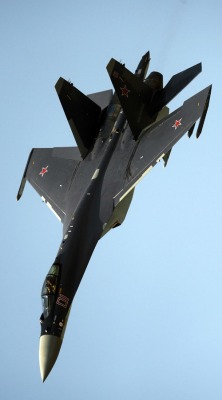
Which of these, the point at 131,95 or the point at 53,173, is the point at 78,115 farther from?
the point at 53,173

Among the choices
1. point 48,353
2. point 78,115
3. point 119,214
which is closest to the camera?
point 48,353

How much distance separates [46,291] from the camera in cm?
2361

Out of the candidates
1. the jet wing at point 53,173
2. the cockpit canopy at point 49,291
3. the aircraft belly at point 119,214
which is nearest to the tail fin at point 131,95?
the aircraft belly at point 119,214

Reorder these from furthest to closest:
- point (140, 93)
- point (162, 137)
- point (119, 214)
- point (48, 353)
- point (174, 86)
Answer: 1. point (174, 86)
2. point (140, 93)
3. point (162, 137)
4. point (119, 214)
5. point (48, 353)

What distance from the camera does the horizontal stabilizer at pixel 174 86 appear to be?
94.6 ft

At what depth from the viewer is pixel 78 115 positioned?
2927 cm

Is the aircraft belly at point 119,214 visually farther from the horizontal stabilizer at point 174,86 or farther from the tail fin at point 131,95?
the horizontal stabilizer at point 174,86

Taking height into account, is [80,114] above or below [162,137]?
above

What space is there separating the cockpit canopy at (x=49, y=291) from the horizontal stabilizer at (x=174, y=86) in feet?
26.7

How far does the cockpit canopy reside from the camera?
23.4 metres

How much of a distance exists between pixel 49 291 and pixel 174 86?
9.49 meters

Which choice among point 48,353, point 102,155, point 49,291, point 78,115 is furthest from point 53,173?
point 48,353

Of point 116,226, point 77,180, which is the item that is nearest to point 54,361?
point 116,226

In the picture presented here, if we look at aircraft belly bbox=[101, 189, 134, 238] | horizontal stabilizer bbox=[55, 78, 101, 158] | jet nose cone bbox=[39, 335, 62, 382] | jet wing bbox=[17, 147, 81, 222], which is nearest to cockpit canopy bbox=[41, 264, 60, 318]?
jet nose cone bbox=[39, 335, 62, 382]
